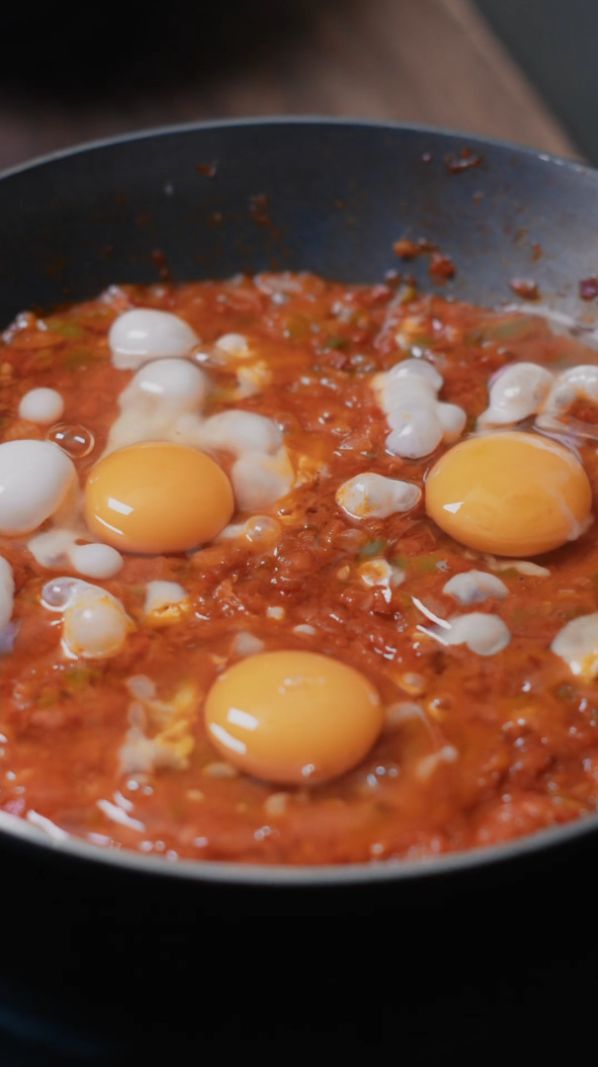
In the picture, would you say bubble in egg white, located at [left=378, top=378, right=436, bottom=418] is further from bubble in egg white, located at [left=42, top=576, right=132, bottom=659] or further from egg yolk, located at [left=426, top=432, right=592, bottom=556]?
bubble in egg white, located at [left=42, top=576, right=132, bottom=659]

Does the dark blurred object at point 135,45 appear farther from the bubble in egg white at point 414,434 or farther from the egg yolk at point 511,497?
the egg yolk at point 511,497

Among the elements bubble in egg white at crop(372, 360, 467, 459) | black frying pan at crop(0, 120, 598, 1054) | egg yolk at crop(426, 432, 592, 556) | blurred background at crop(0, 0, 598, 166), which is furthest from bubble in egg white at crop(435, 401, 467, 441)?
blurred background at crop(0, 0, 598, 166)

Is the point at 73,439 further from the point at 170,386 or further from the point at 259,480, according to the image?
the point at 259,480

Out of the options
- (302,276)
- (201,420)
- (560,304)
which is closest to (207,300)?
(302,276)

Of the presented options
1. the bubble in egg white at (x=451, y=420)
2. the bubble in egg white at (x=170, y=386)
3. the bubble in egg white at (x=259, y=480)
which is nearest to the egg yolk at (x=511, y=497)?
the bubble in egg white at (x=451, y=420)

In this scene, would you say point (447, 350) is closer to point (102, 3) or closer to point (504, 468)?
point (504, 468)

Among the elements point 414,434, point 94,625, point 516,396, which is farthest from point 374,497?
point 94,625
